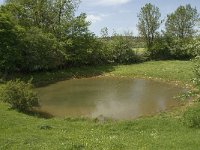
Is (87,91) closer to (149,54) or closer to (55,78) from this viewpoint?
(55,78)

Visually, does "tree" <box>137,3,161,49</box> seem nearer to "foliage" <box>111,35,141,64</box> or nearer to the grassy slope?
"foliage" <box>111,35,141,64</box>

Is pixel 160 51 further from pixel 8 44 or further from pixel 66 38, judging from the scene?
pixel 8 44

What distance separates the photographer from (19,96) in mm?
25875

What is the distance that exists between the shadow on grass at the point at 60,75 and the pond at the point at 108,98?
202 centimetres

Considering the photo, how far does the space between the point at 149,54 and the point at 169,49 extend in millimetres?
4274

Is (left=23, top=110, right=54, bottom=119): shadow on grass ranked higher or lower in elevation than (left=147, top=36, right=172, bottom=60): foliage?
lower

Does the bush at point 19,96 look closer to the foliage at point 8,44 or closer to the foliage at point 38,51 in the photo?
the foliage at point 8,44

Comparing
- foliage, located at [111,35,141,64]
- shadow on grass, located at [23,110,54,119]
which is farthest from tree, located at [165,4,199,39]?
shadow on grass, located at [23,110,54,119]

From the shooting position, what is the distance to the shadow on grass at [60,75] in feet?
146

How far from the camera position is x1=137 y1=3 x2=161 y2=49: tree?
7394 cm

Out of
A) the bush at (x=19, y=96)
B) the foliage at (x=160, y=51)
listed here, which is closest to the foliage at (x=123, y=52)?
the foliage at (x=160, y=51)

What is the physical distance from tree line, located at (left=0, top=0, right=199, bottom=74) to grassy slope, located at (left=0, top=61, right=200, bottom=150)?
13824 millimetres

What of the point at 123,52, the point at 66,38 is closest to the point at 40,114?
the point at 66,38

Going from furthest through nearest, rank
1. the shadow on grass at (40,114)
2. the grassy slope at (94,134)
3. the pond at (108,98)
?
the pond at (108,98)
the shadow on grass at (40,114)
the grassy slope at (94,134)
